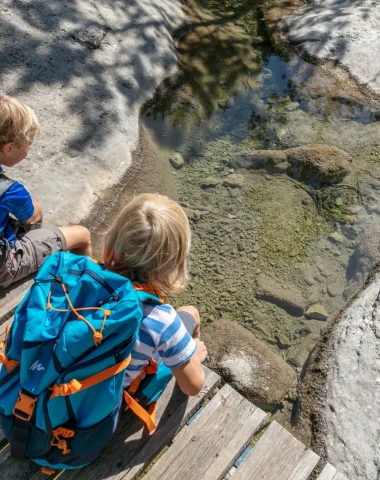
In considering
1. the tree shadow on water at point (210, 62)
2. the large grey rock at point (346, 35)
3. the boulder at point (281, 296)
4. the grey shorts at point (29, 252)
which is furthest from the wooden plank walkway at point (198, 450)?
the large grey rock at point (346, 35)

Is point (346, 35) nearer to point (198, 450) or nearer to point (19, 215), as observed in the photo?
point (19, 215)

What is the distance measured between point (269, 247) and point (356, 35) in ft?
11.9

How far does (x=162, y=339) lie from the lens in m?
1.92

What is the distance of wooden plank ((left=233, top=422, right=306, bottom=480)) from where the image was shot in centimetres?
226

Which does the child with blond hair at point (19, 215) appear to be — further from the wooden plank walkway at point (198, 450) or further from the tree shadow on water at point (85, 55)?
the tree shadow on water at point (85, 55)

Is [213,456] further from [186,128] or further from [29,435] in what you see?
[186,128]

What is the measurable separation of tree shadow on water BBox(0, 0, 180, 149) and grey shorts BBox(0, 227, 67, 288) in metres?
1.44

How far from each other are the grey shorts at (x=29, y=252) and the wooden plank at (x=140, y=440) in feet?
3.27

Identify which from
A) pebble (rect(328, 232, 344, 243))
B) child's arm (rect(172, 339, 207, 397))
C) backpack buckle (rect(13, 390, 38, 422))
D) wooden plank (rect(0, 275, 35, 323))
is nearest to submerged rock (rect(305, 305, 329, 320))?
pebble (rect(328, 232, 344, 243))

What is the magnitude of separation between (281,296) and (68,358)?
7.54 feet

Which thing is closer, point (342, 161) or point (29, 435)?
point (29, 435)

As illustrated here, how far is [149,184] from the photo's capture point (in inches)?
168

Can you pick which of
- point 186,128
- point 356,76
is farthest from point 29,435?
point 356,76

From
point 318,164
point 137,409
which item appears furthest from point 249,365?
point 318,164
